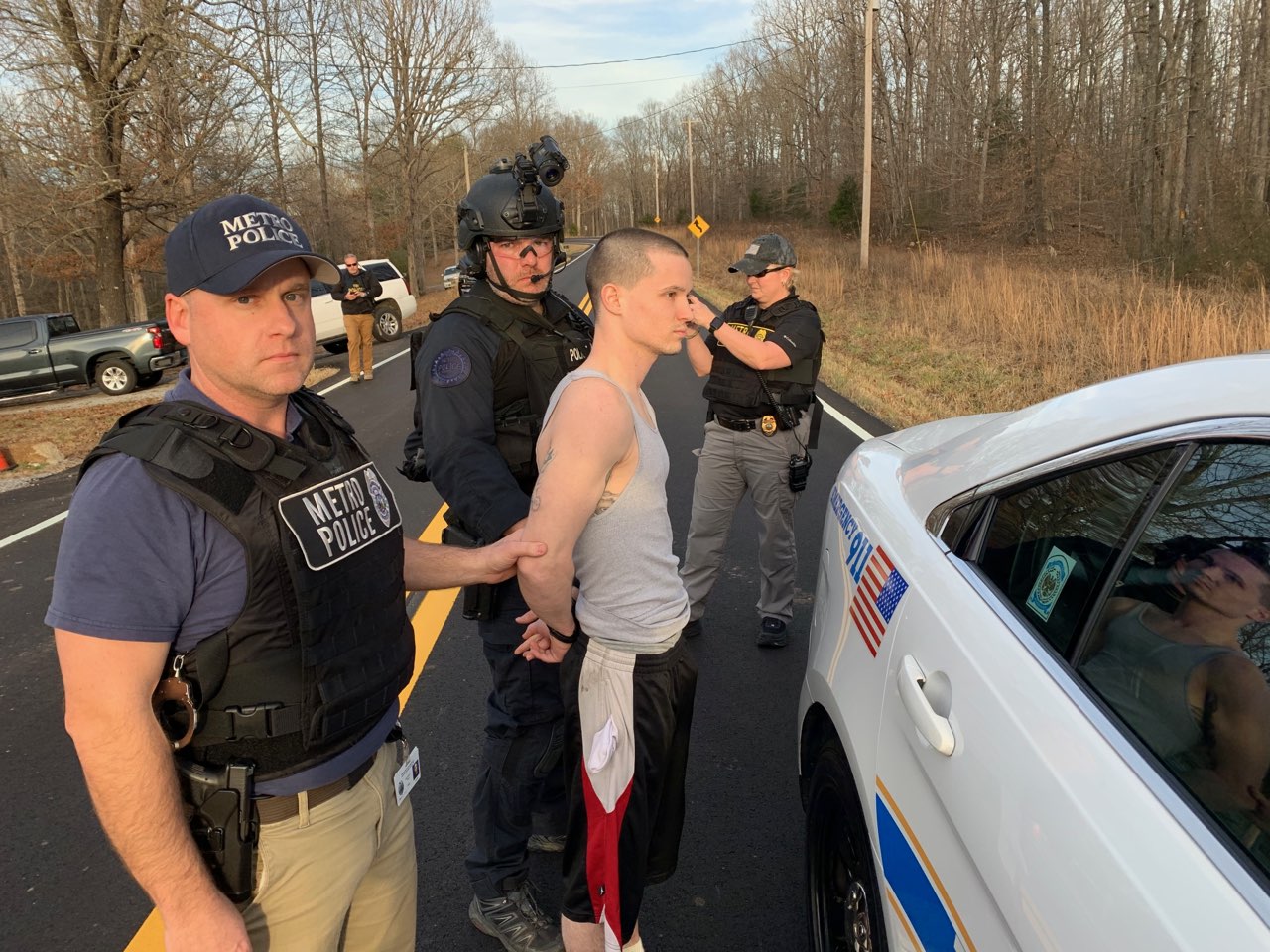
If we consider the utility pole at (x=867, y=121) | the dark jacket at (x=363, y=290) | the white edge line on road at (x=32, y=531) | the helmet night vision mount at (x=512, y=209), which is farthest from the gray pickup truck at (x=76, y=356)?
the utility pole at (x=867, y=121)

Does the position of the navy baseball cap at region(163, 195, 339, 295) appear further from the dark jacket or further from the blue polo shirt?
the dark jacket

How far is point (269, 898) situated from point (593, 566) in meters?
0.89


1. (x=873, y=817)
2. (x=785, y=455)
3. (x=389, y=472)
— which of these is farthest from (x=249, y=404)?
(x=389, y=472)

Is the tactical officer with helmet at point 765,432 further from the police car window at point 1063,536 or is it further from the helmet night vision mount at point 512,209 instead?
the police car window at point 1063,536

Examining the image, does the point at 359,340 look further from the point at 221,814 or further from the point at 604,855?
the point at 221,814

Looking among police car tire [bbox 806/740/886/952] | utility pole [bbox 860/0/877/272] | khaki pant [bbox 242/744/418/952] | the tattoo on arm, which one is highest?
utility pole [bbox 860/0/877/272]

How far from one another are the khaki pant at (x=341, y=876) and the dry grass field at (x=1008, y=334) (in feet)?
24.3

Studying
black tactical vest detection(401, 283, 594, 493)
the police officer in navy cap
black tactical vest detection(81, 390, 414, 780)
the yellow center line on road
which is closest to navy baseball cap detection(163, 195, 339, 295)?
the police officer in navy cap

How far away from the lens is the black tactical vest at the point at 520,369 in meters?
2.42

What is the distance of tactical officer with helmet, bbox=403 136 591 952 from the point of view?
231 centimetres

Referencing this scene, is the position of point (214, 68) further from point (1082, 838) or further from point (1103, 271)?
point (1103, 271)

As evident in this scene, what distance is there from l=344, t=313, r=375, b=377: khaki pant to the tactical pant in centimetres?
1160

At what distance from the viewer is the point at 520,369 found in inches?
95.7

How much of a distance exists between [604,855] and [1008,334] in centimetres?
1193
